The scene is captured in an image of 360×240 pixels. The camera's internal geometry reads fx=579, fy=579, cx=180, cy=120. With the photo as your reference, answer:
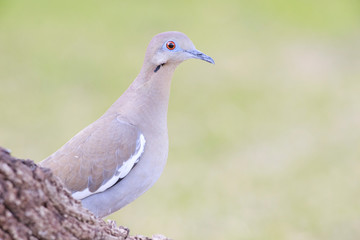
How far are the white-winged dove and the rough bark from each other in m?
0.83

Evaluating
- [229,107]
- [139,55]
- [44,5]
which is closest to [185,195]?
[229,107]

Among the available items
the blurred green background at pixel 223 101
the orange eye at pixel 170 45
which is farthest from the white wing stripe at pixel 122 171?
the blurred green background at pixel 223 101

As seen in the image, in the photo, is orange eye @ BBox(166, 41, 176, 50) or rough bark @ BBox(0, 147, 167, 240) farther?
orange eye @ BBox(166, 41, 176, 50)

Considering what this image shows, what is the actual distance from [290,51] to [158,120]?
10.2m

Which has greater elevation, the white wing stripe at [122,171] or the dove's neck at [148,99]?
the dove's neck at [148,99]

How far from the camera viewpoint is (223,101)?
11008mm

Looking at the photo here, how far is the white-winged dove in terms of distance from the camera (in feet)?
10.3

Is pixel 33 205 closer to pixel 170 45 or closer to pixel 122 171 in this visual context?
pixel 122 171

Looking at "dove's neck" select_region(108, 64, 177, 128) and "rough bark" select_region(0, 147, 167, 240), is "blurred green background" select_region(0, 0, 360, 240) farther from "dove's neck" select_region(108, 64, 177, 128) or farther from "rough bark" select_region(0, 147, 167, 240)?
"rough bark" select_region(0, 147, 167, 240)

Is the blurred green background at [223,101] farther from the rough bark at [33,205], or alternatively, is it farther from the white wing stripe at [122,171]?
the rough bark at [33,205]

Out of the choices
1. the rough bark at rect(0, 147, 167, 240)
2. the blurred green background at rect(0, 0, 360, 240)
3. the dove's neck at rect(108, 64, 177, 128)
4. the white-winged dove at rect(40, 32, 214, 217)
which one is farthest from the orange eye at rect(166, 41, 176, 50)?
the blurred green background at rect(0, 0, 360, 240)

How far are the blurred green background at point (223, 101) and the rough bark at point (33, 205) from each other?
5.21 metres

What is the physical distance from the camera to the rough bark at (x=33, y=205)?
196cm

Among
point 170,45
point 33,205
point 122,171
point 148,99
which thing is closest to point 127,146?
→ point 122,171
